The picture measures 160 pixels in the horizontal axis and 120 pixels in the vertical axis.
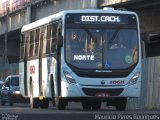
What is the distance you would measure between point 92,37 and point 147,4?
1483 cm

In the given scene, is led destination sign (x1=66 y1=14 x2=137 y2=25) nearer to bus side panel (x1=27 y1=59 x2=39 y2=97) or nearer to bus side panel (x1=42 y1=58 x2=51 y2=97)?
bus side panel (x1=42 y1=58 x2=51 y2=97)

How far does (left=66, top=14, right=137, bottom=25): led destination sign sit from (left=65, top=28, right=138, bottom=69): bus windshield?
37 cm

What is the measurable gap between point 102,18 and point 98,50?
1202mm

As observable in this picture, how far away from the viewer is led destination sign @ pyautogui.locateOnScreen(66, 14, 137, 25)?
24.7 meters

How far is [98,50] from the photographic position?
24.5 meters

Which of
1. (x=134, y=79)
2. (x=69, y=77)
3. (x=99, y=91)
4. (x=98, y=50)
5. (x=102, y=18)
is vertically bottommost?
(x=99, y=91)

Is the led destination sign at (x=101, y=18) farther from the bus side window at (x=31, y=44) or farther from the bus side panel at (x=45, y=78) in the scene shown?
Result: the bus side window at (x=31, y=44)

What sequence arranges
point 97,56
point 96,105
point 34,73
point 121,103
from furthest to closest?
point 34,73
point 96,105
point 121,103
point 97,56

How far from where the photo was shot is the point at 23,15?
55.9 m

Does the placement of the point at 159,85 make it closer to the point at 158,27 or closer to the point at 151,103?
the point at 151,103

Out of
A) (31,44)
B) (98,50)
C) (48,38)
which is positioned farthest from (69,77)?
(31,44)

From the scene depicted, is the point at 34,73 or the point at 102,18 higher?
the point at 102,18

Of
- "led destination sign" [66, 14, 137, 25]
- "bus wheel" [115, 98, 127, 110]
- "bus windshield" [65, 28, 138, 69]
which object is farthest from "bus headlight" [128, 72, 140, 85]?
"led destination sign" [66, 14, 137, 25]

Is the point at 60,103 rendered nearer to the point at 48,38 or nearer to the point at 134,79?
the point at 48,38
